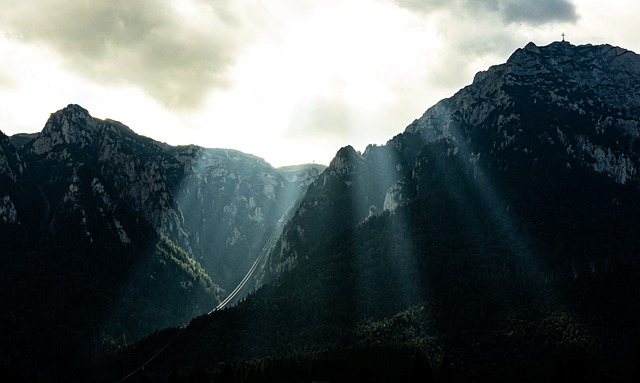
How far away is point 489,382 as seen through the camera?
190 metres

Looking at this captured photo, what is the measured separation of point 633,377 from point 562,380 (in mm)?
21618

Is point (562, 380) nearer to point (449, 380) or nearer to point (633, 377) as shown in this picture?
point (633, 377)

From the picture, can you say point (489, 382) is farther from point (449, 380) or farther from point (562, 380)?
point (562, 380)

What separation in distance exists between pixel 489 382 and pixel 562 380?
→ 26668mm

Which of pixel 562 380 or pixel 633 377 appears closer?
pixel 633 377

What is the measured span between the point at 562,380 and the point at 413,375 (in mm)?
48419

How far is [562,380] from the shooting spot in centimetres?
19988

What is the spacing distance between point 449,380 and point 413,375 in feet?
34.8

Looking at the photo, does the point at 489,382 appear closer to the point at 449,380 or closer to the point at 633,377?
the point at 449,380

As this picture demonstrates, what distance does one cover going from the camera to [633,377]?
185 metres

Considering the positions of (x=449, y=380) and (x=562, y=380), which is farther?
(x=562, y=380)

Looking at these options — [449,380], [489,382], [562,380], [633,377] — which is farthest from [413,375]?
[633,377]

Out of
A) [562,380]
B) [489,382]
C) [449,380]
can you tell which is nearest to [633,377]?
[562,380]

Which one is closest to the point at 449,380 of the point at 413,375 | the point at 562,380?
the point at 413,375
